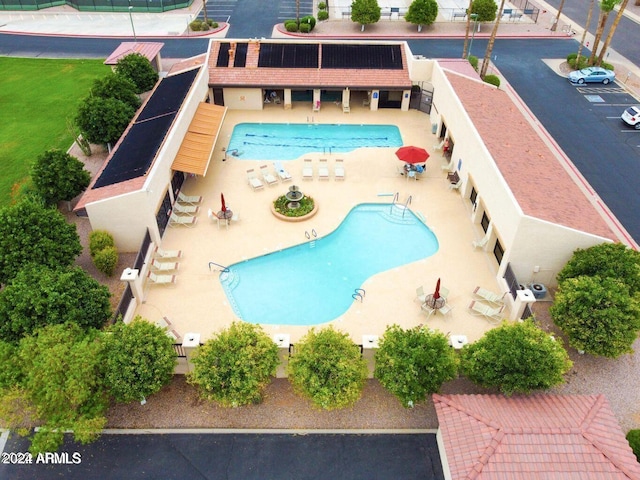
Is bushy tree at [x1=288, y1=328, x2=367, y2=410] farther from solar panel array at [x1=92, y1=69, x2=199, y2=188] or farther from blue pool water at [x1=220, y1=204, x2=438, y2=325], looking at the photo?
solar panel array at [x1=92, y1=69, x2=199, y2=188]

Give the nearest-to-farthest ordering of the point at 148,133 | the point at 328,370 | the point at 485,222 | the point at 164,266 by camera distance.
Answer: the point at 328,370, the point at 164,266, the point at 485,222, the point at 148,133

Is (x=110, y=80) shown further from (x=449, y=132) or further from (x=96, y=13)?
(x=96, y=13)

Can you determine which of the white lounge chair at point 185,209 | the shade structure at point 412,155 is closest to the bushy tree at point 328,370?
the white lounge chair at point 185,209

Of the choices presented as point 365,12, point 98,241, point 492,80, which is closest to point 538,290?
point 98,241

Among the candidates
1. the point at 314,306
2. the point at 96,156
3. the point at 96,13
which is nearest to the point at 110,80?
the point at 96,156

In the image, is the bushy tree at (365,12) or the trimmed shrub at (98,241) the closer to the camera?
the trimmed shrub at (98,241)

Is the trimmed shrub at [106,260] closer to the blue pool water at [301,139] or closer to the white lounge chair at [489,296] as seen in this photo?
the blue pool water at [301,139]

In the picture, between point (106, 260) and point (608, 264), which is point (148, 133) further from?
point (608, 264)
